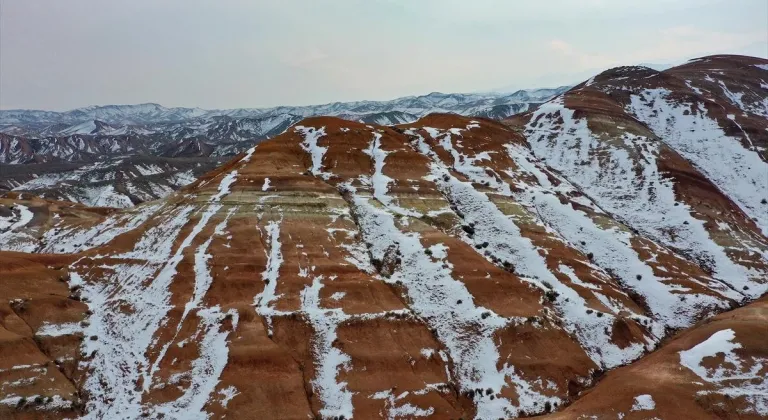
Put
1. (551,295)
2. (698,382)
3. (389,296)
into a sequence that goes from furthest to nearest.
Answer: (551,295)
(389,296)
(698,382)

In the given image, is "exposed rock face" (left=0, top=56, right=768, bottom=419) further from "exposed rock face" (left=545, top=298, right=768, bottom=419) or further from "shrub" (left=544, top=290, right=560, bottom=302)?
"shrub" (left=544, top=290, right=560, bottom=302)

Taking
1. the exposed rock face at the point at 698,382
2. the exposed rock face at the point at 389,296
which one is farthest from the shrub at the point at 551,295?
the exposed rock face at the point at 698,382

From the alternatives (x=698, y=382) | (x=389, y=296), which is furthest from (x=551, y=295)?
(x=389, y=296)

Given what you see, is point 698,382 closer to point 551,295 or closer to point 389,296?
point 551,295

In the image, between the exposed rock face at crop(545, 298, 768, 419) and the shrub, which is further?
the shrub

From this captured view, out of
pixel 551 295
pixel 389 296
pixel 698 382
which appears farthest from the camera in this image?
pixel 551 295

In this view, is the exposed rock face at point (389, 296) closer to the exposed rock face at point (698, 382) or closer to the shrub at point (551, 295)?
the exposed rock face at point (698, 382)

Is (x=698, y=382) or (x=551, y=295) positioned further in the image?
(x=551, y=295)

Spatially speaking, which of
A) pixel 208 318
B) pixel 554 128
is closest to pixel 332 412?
pixel 208 318

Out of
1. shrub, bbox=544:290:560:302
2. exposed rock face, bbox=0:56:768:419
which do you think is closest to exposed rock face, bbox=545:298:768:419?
exposed rock face, bbox=0:56:768:419
